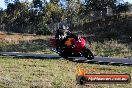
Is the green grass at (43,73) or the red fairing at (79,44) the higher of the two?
the red fairing at (79,44)

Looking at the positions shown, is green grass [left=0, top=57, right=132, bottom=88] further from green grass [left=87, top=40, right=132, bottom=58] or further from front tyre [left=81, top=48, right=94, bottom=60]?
front tyre [left=81, top=48, right=94, bottom=60]

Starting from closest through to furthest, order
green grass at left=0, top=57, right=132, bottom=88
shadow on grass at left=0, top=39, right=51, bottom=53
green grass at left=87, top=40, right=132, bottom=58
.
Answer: green grass at left=0, top=57, right=132, bottom=88
green grass at left=87, top=40, right=132, bottom=58
shadow on grass at left=0, top=39, right=51, bottom=53

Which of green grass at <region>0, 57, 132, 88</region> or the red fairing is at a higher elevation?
the red fairing

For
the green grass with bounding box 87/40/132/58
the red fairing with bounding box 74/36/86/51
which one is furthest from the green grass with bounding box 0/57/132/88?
the red fairing with bounding box 74/36/86/51

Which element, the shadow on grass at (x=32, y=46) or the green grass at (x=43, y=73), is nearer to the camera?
the green grass at (x=43, y=73)

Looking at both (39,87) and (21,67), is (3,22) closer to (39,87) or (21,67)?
(21,67)

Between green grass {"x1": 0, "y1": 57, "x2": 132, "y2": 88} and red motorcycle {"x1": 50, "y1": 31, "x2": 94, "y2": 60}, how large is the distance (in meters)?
→ 11.4

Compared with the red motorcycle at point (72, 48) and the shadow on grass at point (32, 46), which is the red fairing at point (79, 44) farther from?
the shadow on grass at point (32, 46)

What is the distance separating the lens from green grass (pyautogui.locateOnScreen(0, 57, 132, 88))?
2141 cm

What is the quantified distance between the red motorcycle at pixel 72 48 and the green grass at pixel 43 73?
1135 cm

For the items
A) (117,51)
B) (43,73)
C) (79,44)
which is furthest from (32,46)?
(79,44)

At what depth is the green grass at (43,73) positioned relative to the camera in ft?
70.2

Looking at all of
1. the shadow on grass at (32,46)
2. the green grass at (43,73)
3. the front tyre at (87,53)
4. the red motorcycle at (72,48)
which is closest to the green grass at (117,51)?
the green grass at (43,73)

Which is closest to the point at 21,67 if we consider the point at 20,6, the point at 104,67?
the point at 104,67
